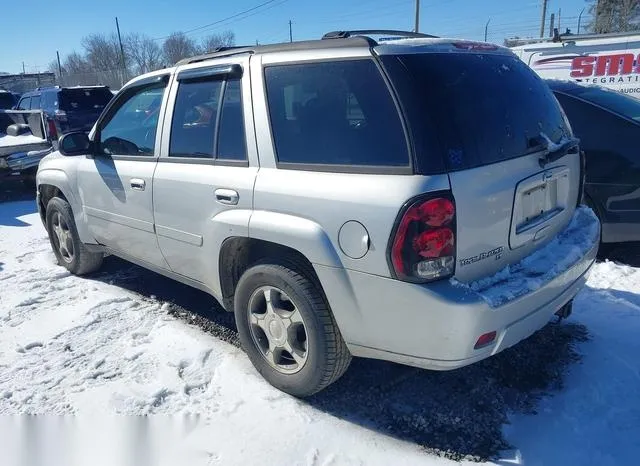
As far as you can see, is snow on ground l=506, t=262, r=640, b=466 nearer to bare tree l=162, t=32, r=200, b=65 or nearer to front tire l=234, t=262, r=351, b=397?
front tire l=234, t=262, r=351, b=397

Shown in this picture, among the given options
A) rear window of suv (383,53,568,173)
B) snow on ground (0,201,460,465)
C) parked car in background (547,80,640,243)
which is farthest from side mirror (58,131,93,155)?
parked car in background (547,80,640,243)

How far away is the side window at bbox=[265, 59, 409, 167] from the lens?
2436 millimetres

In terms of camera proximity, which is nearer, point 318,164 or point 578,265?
point 318,164

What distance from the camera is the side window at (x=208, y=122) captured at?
312 centimetres

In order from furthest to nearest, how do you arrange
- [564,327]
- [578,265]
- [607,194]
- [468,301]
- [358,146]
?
1. [607,194]
2. [564,327]
3. [578,265]
4. [358,146]
5. [468,301]

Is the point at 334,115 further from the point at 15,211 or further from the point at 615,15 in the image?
the point at 615,15

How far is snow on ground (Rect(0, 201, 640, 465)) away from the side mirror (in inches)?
53.3

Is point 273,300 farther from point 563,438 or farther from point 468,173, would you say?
point 563,438

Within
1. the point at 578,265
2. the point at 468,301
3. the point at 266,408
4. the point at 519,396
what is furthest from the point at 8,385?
the point at 578,265

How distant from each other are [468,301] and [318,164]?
101cm

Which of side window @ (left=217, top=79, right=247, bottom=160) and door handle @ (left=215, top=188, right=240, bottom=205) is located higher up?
side window @ (left=217, top=79, right=247, bottom=160)

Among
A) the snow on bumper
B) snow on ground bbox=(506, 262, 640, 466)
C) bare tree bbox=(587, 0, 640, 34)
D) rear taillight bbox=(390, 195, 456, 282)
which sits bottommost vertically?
snow on ground bbox=(506, 262, 640, 466)

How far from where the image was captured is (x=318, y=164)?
267cm

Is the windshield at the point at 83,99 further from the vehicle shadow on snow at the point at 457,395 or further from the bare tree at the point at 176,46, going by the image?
the bare tree at the point at 176,46
